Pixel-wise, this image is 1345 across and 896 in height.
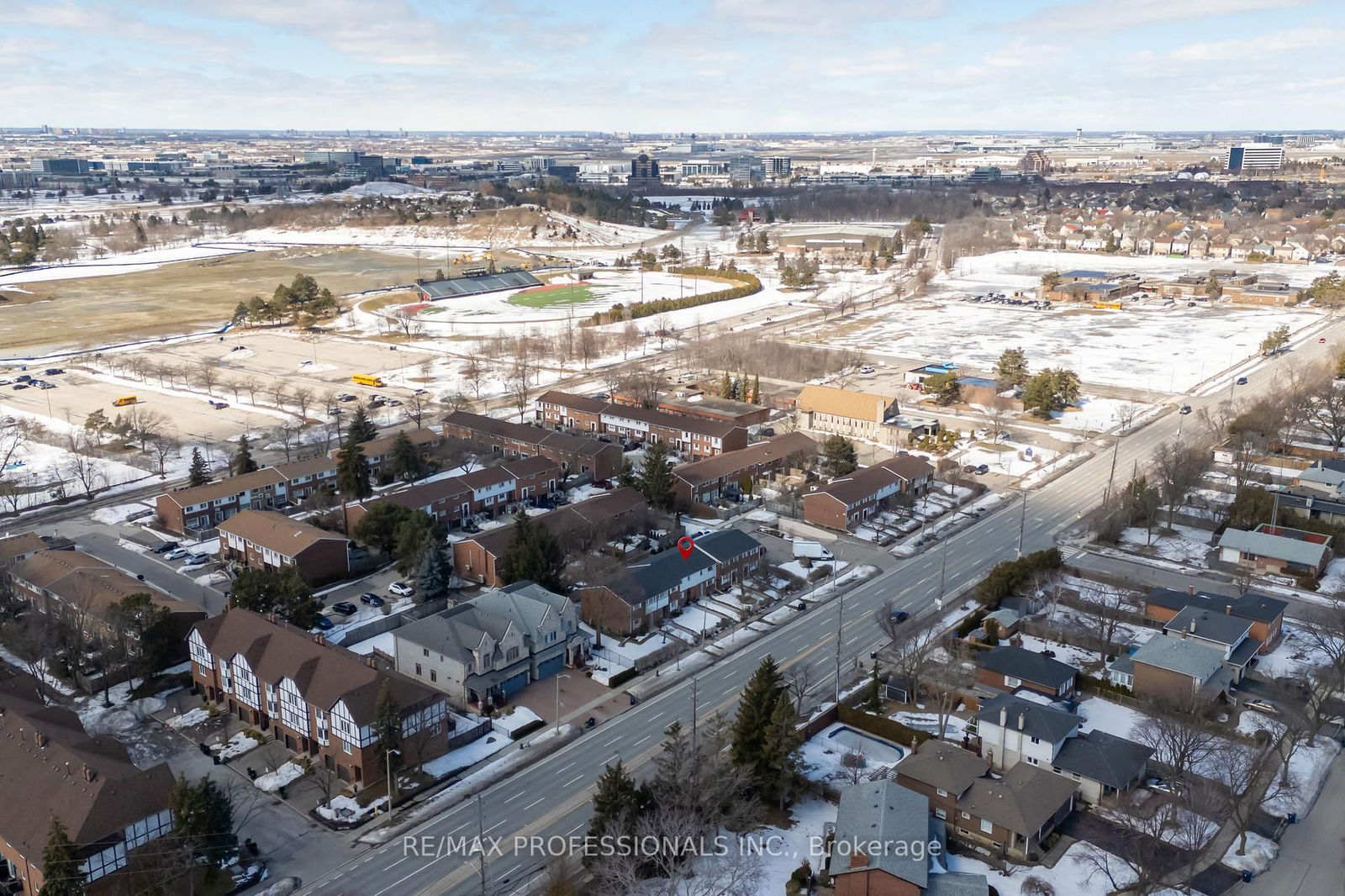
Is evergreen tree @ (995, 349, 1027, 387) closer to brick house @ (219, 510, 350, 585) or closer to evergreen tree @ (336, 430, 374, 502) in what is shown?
evergreen tree @ (336, 430, 374, 502)

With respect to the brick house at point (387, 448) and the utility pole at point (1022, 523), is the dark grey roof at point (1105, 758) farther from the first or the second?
the brick house at point (387, 448)

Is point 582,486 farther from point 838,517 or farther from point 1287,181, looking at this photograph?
point 1287,181

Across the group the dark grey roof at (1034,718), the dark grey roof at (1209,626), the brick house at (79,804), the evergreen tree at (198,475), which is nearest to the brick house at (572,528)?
the evergreen tree at (198,475)

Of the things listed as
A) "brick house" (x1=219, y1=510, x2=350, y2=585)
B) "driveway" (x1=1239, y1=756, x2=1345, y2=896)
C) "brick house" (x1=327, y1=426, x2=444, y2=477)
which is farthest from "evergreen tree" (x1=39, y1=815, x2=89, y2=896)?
"brick house" (x1=327, y1=426, x2=444, y2=477)

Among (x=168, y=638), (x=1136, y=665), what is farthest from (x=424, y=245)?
(x=1136, y=665)

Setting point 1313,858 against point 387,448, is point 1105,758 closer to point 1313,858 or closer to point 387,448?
point 1313,858
